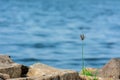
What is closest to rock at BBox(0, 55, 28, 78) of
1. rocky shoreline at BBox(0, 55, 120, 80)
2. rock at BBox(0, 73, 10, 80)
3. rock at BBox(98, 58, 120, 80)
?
rocky shoreline at BBox(0, 55, 120, 80)

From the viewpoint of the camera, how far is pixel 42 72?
351 inches

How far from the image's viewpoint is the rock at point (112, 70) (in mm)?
9758

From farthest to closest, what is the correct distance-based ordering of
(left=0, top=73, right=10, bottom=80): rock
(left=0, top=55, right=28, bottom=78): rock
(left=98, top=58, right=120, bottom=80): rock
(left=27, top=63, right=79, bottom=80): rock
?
(left=98, top=58, right=120, bottom=80): rock < (left=0, top=55, right=28, bottom=78): rock < (left=27, top=63, right=79, bottom=80): rock < (left=0, top=73, right=10, bottom=80): rock

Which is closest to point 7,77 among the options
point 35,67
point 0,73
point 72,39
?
point 0,73

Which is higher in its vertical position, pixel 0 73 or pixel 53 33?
pixel 53 33

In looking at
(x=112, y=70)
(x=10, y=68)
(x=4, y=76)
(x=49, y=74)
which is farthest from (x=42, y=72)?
(x=112, y=70)

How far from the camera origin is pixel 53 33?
41781 mm

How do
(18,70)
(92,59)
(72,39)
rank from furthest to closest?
(72,39)
(92,59)
(18,70)

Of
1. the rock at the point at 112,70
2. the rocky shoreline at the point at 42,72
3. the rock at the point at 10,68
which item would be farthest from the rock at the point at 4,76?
the rock at the point at 112,70

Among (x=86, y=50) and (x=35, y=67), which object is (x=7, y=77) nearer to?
(x=35, y=67)

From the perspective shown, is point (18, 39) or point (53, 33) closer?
point (18, 39)

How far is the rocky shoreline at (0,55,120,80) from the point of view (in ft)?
27.1

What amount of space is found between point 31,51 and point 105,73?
19246mm

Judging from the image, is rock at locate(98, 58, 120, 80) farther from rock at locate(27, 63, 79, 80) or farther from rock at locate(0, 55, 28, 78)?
rock at locate(0, 55, 28, 78)
